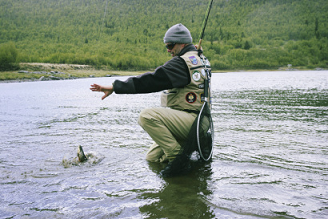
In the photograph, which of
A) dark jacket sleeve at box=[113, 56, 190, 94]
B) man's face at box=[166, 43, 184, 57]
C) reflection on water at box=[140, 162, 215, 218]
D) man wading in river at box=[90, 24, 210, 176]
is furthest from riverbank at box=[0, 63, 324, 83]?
reflection on water at box=[140, 162, 215, 218]

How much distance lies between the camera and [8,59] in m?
84.6

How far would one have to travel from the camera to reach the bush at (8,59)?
81.6 m

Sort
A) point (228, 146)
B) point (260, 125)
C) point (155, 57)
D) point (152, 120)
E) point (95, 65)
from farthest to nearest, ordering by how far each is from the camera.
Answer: point (155, 57) → point (95, 65) → point (260, 125) → point (228, 146) → point (152, 120)

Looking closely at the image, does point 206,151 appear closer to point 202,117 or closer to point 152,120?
point 202,117

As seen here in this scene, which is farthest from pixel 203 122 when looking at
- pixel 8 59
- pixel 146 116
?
pixel 8 59

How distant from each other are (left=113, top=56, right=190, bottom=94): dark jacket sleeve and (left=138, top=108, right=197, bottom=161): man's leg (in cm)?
39

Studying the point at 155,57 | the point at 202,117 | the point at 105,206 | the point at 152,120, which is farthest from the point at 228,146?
the point at 155,57

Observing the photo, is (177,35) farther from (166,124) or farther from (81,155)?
(81,155)

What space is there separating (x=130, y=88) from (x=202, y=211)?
67.9 inches

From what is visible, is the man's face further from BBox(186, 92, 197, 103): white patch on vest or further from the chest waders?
BBox(186, 92, 197, 103): white patch on vest

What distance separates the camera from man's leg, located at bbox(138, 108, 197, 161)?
4012 mm

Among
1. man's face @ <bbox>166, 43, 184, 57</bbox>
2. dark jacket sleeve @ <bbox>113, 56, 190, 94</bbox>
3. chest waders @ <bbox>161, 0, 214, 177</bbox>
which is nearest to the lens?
dark jacket sleeve @ <bbox>113, 56, 190, 94</bbox>

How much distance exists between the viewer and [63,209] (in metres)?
3.05

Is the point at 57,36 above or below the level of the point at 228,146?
Answer: above
